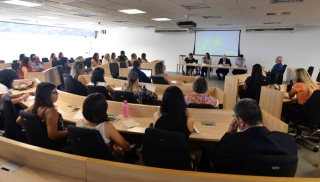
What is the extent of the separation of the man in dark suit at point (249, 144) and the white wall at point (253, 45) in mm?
10235

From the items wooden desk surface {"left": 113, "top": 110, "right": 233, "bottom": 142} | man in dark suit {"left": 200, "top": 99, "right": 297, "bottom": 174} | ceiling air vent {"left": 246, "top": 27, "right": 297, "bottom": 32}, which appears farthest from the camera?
ceiling air vent {"left": 246, "top": 27, "right": 297, "bottom": 32}

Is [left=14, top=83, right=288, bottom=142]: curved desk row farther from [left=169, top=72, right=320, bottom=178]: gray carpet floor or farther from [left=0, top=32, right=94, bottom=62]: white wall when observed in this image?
[left=0, top=32, right=94, bottom=62]: white wall

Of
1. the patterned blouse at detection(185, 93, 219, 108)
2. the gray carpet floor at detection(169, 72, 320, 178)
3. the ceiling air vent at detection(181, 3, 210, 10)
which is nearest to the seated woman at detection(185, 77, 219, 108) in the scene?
the patterned blouse at detection(185, 93, 219, 108)

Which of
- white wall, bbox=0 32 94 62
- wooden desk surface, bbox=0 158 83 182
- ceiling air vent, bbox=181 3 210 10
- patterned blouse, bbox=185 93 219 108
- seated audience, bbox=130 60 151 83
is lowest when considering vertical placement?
wooden desk surface, bbox=0 158 83 182

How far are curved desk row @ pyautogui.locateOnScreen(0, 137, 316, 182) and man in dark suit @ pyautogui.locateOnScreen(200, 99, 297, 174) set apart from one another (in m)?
0.42

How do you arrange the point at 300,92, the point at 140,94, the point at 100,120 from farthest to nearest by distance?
the point at 300,92 < the point at 140,94 < the point at 100,120

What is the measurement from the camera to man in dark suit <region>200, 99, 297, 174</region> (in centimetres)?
146

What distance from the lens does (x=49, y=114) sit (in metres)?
2.10

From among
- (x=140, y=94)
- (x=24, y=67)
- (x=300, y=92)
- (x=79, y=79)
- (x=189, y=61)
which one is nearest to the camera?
(x=140, y=94)

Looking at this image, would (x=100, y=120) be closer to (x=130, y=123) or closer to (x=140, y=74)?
(x=130, y=123)

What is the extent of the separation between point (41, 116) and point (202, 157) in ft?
5.38

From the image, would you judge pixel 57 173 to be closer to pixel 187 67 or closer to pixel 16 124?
pixel 16 124

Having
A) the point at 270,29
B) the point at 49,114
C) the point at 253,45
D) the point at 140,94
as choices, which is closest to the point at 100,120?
the point at 49,114

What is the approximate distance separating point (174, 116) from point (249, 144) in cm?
74
